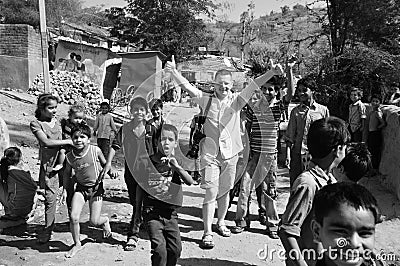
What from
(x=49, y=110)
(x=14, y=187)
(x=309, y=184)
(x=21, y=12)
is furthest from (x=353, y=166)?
(x=21, y=12)

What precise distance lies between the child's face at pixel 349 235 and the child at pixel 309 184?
0.36 m

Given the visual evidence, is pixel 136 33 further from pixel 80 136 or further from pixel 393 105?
pixel 80 136

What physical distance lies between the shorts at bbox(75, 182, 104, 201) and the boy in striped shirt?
5.23 feet

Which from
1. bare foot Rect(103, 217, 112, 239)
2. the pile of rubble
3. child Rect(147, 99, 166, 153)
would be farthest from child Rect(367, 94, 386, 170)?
the pile of rubble

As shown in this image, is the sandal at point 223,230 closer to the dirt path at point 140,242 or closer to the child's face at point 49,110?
the dirt path at point 140,242

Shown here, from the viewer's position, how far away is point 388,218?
5297mm

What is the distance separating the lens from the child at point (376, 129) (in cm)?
654

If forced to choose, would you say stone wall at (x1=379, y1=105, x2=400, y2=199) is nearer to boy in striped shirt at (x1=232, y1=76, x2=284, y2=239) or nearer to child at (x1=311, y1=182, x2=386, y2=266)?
boy in striped shirt at (x1=232, y1=76, x2=284, y2=239)

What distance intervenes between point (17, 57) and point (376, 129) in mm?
13038

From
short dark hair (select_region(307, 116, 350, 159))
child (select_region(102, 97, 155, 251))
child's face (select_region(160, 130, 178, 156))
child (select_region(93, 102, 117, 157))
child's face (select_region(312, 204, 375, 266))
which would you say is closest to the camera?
child's face (select_region(312, 204, 375, 266))

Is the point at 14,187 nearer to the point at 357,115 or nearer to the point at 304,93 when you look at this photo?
the point at 304,93

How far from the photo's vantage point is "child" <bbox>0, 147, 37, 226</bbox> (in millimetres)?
4711

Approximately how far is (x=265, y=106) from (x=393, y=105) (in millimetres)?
3331

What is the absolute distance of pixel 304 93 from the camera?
4.54 m
